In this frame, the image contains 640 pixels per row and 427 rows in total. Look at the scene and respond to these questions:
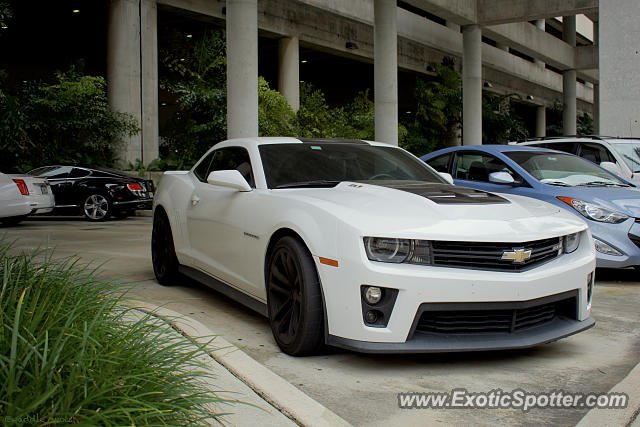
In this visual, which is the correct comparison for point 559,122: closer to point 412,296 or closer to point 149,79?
point 149,79

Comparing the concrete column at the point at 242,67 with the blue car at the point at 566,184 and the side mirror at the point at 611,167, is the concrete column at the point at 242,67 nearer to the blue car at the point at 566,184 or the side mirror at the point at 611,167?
the blue car at the point at 566,184

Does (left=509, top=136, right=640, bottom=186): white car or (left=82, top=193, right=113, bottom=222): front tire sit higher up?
(left=509, top=136, right=640, bottom=186): white car

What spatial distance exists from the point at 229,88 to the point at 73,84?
5.53 metres

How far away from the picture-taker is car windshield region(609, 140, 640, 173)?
1024cm

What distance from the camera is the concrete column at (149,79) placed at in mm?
21844

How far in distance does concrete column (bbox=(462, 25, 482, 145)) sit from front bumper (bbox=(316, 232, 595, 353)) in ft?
86.5

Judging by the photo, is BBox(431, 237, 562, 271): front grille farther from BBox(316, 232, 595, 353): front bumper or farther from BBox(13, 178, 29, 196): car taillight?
BBox(13, 178, 29, 196): car taillight

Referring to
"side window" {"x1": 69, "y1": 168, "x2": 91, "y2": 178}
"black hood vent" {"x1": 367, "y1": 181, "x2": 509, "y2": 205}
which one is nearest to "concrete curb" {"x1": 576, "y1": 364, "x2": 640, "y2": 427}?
"black hood vent" {"x1": 367, "y1": 181, "x2": 509, "y2": 205}

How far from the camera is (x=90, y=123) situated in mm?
19797

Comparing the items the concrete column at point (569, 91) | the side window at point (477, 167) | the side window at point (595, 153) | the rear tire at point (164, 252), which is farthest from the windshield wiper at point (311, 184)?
the concrete column at point (569, 91)

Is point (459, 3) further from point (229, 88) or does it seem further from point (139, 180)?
point (139, 180)

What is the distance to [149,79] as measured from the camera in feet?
72.8

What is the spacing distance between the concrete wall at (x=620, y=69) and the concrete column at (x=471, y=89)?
13529mm

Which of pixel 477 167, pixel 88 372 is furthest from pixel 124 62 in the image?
pixel 88 372
